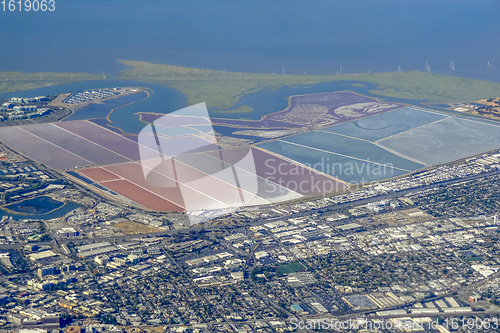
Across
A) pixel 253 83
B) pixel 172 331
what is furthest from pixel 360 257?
pixel 253 83

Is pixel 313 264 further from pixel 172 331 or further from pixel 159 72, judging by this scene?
pixel 159 72

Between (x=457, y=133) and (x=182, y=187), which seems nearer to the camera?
(x=182, y=187)

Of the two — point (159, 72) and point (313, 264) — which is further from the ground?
point (159, 72)

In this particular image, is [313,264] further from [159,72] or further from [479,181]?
[159,72]

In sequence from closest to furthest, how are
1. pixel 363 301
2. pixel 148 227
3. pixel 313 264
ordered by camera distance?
pixel 363 301 → pixel 313 264 → pixel 148 227

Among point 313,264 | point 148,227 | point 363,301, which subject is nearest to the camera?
point 363,301

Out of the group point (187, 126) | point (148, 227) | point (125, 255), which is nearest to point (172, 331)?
point (125, 255)
